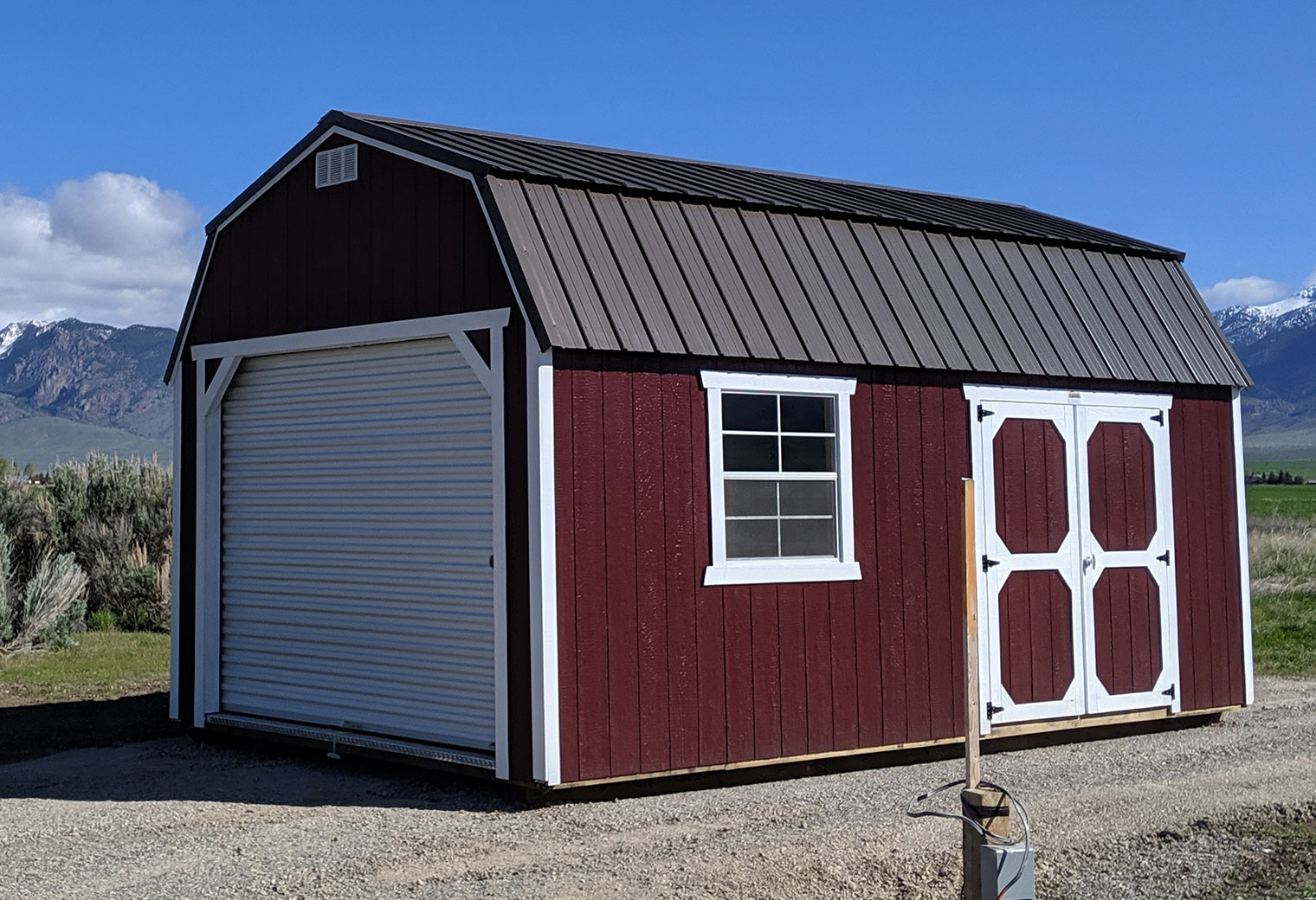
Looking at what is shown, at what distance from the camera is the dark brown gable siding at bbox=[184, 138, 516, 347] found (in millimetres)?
8898

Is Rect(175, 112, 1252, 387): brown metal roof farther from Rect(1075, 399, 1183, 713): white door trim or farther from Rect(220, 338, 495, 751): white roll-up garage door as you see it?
Rect(220, 338, 495, 751): white roll-up garage door

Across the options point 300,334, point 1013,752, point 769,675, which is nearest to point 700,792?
point 769,675

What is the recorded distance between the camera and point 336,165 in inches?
384

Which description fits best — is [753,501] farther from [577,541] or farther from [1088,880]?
[1088,880]

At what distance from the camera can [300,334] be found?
9.93 m

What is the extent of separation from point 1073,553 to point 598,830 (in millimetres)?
4395

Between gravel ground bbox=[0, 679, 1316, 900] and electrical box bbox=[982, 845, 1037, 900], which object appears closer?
electrical box bbox=[982, 845, 1037, 900]

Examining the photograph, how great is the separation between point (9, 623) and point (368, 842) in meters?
10.0

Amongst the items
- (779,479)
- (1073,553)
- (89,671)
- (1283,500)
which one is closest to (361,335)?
(779,479)

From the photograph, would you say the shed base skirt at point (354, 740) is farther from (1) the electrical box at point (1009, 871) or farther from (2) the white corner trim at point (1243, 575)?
(2) the white corner trim at point (1243, 575)

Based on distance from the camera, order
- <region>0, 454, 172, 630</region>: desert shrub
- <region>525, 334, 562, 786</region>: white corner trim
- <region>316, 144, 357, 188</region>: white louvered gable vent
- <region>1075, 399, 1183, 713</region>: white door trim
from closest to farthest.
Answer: <region>525, 334, 562, 786</region>: white corner trim, <region>316, 144, 357, 188</region>: white louvered gable vent, <region>1075, 399, 1183, 713</region>: white door trim, <region>0, 454, 172, 630</region>: desert shrub

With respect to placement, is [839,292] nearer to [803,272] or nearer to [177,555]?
[803,272]

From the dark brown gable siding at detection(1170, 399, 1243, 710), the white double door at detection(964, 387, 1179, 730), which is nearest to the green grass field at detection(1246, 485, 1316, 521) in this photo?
the dark brown gable siding at detection(1170, 399, 1243, 710)

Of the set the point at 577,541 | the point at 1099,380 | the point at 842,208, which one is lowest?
the point at 577,541
